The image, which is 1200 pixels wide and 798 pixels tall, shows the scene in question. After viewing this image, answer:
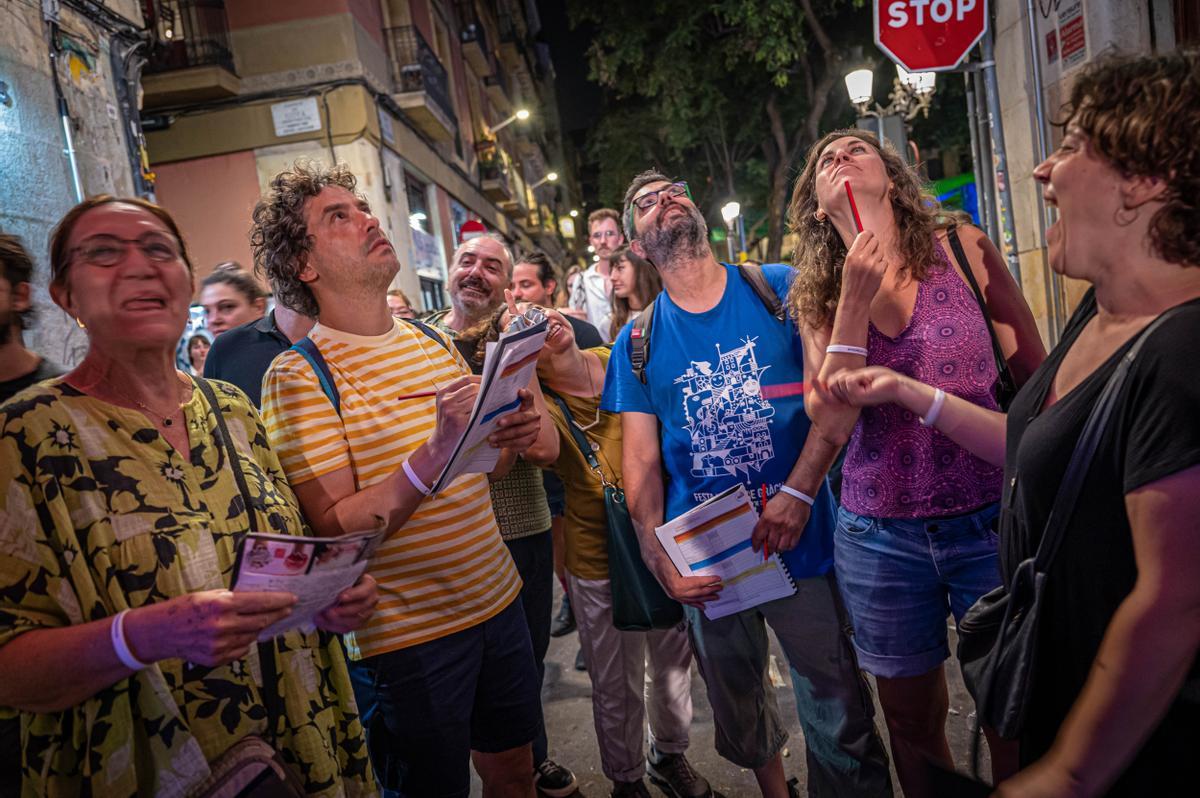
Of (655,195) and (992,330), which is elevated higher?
(655,195)

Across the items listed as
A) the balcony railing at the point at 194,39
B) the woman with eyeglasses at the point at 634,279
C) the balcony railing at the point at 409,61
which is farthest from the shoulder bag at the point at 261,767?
the balcony railing at the point at 409,61

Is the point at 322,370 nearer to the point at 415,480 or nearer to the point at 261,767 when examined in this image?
the point at 415,480

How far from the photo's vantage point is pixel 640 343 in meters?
2.54

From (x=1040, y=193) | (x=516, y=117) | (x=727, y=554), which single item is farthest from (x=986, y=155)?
(x=516, y=117)

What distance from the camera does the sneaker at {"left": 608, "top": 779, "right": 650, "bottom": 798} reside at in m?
2.85

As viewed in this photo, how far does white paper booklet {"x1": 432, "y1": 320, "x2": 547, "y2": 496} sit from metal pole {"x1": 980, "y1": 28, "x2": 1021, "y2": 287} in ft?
21.3

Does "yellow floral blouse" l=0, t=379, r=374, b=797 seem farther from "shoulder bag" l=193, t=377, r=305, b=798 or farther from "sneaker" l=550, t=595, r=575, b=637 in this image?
"sneaker" l=550, t=595, r=575, b=637

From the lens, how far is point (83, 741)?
Answer: 1.36 m

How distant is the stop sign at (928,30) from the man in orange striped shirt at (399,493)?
4.61 meters

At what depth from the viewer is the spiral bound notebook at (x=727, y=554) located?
7.31 feet

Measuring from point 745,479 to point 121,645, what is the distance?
1745mm

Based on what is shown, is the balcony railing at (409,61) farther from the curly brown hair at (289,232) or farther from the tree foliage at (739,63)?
the curly brown hair at (289,232)

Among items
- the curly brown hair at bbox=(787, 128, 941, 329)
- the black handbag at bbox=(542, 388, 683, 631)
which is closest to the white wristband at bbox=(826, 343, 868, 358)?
the curly brown hair at bbox=(787, 128, 941, 329)

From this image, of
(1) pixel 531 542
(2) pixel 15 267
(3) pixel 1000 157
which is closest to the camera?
(2) pixel 15 267
